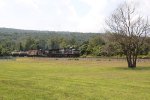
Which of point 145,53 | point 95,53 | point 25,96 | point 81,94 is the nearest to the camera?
point 25,96

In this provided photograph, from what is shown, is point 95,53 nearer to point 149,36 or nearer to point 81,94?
point 149,36

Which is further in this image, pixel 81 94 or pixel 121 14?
pixel 121 14

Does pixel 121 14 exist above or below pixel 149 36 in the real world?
above

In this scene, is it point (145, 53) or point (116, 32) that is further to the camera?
point (145, 53)

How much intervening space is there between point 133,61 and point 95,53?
72.1 meters

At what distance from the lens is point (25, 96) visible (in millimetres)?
16922

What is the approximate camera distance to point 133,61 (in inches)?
2299

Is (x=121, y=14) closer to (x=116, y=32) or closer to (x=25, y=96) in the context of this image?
(x=116, y=32)

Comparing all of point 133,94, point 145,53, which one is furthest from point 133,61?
point 145,53

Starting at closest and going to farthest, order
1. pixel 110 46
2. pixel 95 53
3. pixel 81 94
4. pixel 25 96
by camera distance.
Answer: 1. pixel 25 96
2. pixel 81 94
3. pixel 110 46
4. pixel 95 53

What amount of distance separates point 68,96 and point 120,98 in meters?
2.82

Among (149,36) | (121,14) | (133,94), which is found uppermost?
(121,14)

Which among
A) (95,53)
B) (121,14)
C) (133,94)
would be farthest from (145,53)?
(133,94)

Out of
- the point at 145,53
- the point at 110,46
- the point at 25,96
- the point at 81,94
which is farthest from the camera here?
the point at 145,53
